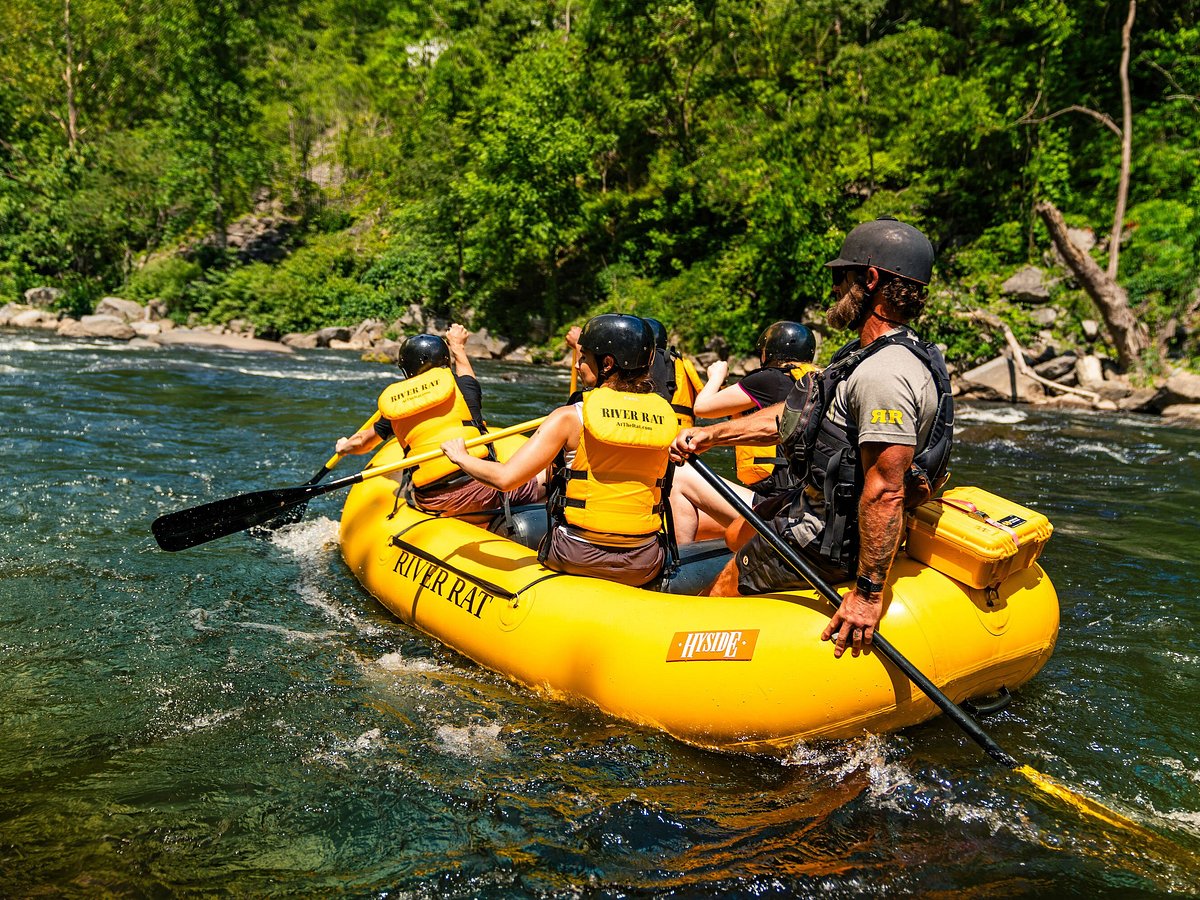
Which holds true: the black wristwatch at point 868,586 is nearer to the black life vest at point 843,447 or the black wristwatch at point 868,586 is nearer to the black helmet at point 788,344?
the black life vest at point 843,447

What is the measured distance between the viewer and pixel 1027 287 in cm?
1577

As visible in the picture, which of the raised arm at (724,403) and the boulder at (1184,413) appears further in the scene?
the boulder at (1184,413)

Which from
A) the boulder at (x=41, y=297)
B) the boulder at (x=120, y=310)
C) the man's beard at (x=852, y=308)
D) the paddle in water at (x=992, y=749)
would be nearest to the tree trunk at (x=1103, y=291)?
the man's beard at (x=852, y=308)

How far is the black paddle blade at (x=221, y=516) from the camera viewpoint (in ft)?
15.5

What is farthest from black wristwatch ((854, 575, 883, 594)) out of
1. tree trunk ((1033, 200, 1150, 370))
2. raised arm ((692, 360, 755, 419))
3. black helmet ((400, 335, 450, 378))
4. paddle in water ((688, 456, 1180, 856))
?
tree trunk ((1033, 200, 1150, 370))

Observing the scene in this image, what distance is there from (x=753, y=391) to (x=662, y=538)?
1.10 metres

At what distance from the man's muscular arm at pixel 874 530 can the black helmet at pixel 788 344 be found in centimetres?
208

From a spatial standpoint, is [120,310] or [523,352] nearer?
[523,352]

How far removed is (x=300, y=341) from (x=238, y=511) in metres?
17.3

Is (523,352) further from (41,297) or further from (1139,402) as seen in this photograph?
(41,297)

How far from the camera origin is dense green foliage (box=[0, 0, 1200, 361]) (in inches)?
682

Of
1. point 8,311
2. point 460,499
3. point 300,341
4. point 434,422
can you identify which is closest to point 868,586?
point 460,499

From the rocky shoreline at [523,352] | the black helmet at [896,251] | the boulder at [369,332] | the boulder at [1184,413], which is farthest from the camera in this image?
the boulder at [369,332]

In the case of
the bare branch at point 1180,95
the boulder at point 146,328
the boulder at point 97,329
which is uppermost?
the bare branch at point 1180,95
